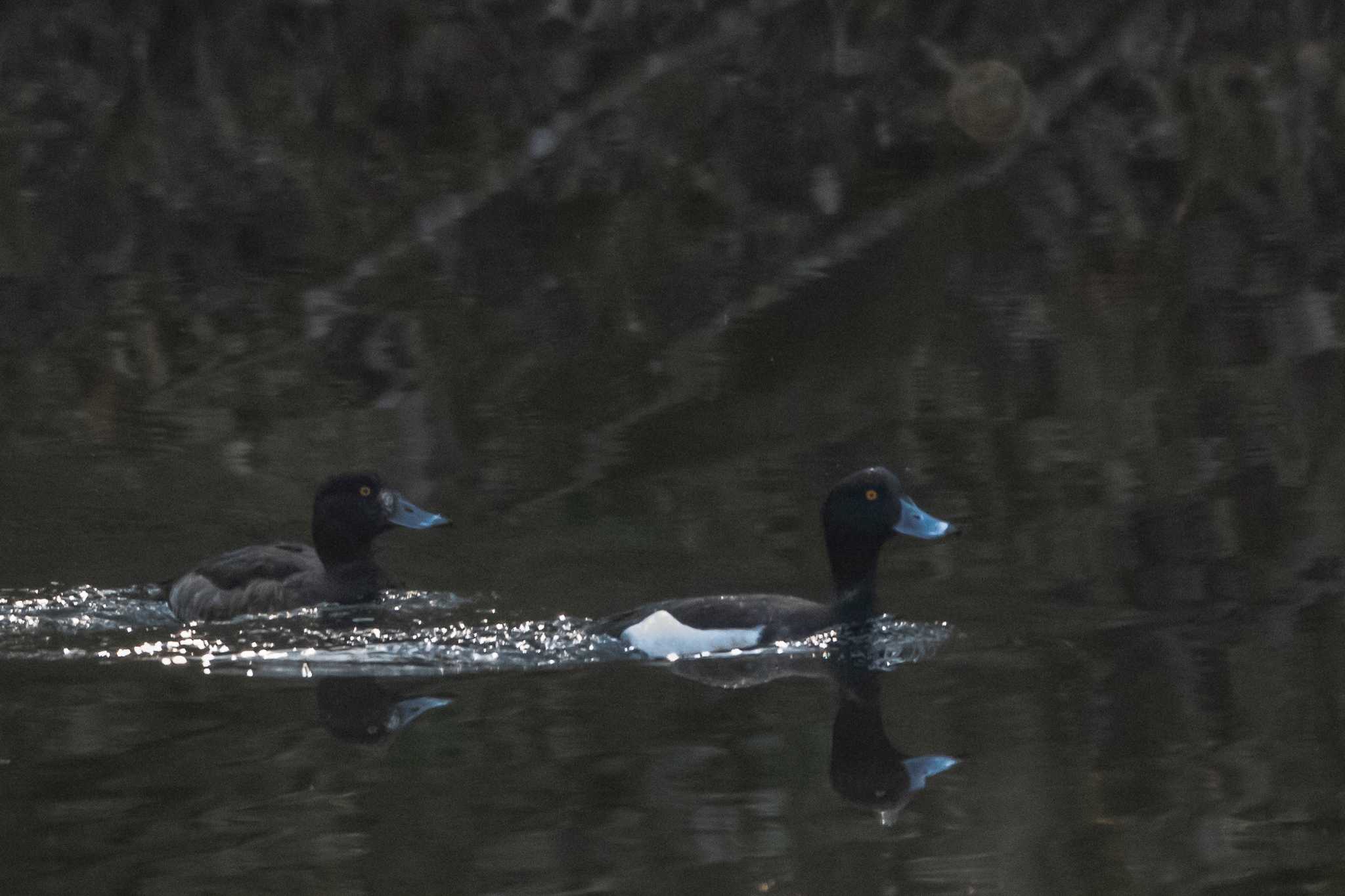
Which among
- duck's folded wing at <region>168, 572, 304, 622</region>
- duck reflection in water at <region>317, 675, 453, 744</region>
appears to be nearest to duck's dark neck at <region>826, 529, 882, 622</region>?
duck reflection in water at <region>317, 675, 453, 744</region>

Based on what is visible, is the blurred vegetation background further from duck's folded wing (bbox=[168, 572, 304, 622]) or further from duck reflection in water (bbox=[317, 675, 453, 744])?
duck reflection in water (bbox=[317, 675, 453, 744])

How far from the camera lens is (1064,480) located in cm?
1042

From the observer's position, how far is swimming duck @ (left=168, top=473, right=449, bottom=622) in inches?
370

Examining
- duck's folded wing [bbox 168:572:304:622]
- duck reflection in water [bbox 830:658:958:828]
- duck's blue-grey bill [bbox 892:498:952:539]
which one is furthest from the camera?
duck's folded wing [bbox 168:572:304:622]

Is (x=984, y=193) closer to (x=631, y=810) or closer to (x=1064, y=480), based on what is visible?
(x=1064, y=480)

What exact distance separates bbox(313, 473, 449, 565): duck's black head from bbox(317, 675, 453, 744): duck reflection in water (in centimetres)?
144

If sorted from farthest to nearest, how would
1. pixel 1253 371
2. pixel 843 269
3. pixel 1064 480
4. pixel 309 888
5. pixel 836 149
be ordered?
1. pixel 836 149
2. pixel 843 269
3. pixel 1253 371
4. pixel 1064 480
5. pixel 309 888

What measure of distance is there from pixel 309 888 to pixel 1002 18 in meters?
19.0

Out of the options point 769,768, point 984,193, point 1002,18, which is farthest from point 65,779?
point 1002,18

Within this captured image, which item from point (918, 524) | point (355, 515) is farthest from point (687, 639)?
point (355, 515)

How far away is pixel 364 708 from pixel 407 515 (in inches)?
78.5

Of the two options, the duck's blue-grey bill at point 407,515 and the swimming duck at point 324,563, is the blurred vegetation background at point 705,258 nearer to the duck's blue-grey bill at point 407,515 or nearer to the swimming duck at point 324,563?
the duck's blue-grey bill at point 407,515

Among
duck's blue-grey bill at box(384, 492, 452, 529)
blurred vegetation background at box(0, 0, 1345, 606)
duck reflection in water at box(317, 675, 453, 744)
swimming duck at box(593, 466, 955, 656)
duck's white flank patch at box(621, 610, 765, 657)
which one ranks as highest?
blurred vegetation background at box(0, 0, 1345, 606)

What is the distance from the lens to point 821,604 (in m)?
8.91
